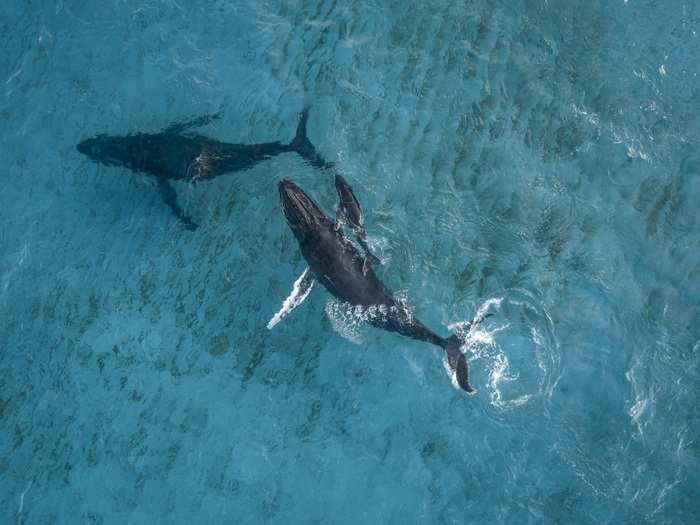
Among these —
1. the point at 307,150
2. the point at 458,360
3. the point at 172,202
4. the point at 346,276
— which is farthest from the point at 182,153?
the point at 458,360

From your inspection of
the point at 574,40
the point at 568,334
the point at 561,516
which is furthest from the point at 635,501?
the point at 574,40

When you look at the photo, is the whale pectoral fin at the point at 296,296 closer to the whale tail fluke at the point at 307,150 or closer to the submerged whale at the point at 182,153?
the whale tail fluke at the point at 307,150

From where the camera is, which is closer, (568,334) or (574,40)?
(568,334)

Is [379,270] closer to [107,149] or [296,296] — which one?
[296,296]

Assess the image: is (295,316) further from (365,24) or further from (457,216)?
(365,24)

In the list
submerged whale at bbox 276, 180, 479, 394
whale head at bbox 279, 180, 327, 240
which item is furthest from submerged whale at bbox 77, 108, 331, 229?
submerged whale at bbox 276, 180, 479, 394

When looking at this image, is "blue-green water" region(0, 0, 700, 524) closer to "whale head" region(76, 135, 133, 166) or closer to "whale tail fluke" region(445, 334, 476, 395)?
"whale head" region(76, 135, 133, 166)

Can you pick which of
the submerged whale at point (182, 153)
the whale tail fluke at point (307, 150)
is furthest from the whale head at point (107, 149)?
the whale tail fluke at point (307, 150)
